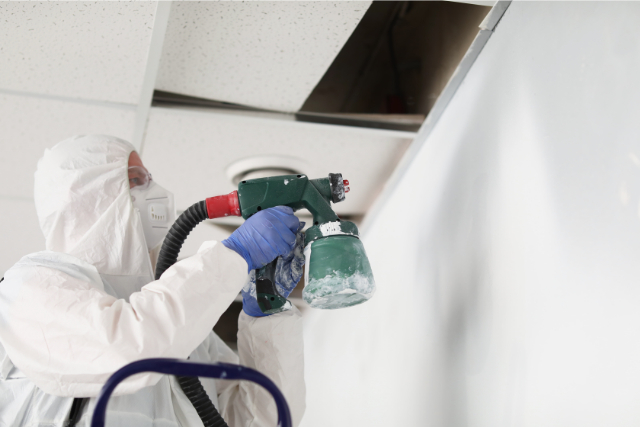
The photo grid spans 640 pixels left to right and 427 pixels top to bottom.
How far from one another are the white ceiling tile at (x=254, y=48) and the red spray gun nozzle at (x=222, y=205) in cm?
41

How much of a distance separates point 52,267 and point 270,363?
517 millimetres

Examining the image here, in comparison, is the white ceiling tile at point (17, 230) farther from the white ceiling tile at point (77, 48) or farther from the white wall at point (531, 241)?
the white wall at point (531, 241)

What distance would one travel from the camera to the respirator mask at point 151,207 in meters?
1.14

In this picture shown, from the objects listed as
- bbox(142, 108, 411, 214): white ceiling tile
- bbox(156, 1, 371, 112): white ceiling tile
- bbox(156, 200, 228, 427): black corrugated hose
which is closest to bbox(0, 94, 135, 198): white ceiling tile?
bbox(142, 108, 411, 214): white ceiling tile

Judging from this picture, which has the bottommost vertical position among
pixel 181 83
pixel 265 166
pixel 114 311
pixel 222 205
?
pixel 114 311

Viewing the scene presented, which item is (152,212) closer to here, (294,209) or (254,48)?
(294,209)

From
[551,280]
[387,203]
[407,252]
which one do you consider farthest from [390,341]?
[551,280]

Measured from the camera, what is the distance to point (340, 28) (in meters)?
1.12

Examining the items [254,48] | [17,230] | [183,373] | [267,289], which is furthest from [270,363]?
[17,230]

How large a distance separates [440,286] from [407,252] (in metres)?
0.27

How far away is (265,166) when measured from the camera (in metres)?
1.59

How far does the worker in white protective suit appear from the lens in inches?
30.2

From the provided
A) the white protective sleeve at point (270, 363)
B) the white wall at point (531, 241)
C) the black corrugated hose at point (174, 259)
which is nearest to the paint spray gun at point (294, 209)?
the black corrugated hose at point (174, 259)

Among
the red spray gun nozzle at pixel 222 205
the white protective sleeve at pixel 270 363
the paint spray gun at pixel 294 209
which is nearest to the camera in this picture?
the paint spray gun at pixel 294 209
